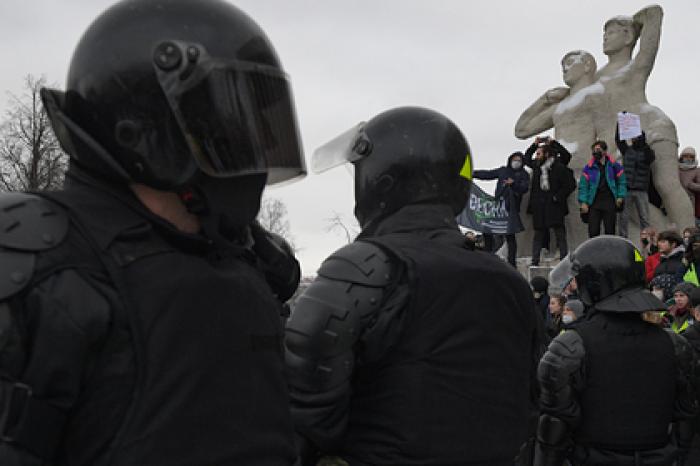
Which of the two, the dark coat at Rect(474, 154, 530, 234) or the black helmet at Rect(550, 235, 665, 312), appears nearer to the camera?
the black helmet at Rect(550, 235, 665, 312)

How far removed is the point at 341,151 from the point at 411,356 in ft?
3.24

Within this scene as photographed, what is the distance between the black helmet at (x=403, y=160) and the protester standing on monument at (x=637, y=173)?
35.0ft

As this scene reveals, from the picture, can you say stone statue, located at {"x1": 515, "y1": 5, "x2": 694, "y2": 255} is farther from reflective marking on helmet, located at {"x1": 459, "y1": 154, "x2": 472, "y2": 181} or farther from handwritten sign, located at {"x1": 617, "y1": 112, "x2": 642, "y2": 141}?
reflective marking on helmet, located at {"x1": 459, "y1": 154, "x2": 472, "y2": 181}

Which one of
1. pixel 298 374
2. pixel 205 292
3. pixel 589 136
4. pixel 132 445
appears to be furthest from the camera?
pixel 589 136

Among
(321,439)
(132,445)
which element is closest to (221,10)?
(132,445)

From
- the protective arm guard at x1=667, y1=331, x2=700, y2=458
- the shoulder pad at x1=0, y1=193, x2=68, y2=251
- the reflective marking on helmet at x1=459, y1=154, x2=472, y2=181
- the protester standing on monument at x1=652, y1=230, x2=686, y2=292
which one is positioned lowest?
the protester standing on monument at x1=652, y1=230, x2=686, y2=292

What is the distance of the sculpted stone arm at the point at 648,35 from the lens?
15.3 m

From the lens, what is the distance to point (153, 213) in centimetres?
156

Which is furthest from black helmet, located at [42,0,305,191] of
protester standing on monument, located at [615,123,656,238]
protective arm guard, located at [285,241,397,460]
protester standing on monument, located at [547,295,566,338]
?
protester standing on monument, located at [615,123,656,238]

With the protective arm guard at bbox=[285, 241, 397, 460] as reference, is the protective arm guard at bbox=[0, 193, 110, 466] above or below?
above

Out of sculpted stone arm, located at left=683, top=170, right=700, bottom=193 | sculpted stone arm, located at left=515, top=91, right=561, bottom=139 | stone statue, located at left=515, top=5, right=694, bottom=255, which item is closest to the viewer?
sculpted stone arm, located at left=683, top=170, right=700, bottom=193

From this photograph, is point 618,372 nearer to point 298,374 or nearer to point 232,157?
point 298,374

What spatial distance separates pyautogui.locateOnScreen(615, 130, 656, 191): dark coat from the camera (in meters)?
13.2

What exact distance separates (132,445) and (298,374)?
127 cm
